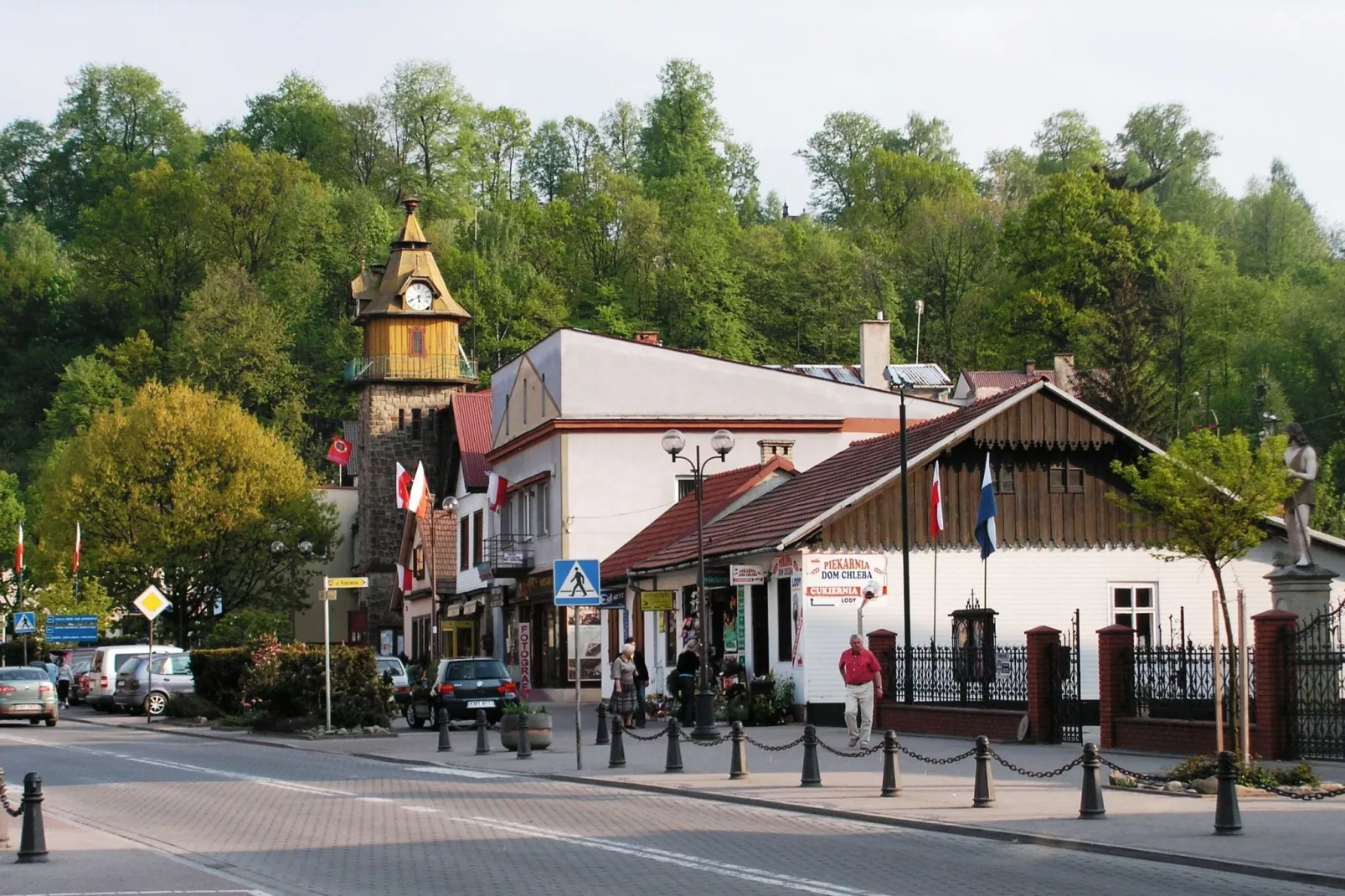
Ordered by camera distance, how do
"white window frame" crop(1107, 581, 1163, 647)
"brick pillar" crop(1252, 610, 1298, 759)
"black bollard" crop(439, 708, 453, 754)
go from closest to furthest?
"brick pillar" crop(1252, 610, 1298, 759)
"black bollard" crop(439, 708, 453, 754)
"white window frame" crop(1107, 581, 1163, 647)

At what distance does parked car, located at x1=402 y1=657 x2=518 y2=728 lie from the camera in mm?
39375

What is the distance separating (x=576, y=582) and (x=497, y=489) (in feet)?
105

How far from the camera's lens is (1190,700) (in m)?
25.5

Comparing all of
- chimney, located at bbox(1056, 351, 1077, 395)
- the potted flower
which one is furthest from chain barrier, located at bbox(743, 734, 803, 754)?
chimney, located at bbox(1056, 351, 1077, 395)

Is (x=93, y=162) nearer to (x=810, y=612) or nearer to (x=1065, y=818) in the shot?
(x=810, y=612)

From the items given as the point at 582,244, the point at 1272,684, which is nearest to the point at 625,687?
the point at 1272,684

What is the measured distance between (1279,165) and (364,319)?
221 feet

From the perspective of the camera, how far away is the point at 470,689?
39469 mm

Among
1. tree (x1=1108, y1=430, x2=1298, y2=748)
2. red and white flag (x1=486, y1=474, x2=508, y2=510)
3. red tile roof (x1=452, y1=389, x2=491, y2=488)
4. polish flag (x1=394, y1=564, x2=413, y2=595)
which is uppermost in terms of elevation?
red tile roof (x1=452, y1=389, x2=491, y2=488)

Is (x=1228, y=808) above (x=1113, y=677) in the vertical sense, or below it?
below

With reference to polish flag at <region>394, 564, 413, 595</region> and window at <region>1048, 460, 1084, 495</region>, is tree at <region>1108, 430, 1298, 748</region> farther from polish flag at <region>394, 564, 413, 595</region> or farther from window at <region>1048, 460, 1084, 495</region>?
polish flag at <region>394, 564, 413, 595</region>

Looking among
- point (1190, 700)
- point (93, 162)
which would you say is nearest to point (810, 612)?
point (1190, 700)

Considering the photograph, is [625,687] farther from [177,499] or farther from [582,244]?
[582,244]

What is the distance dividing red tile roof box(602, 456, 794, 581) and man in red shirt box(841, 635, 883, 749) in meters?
16.6
